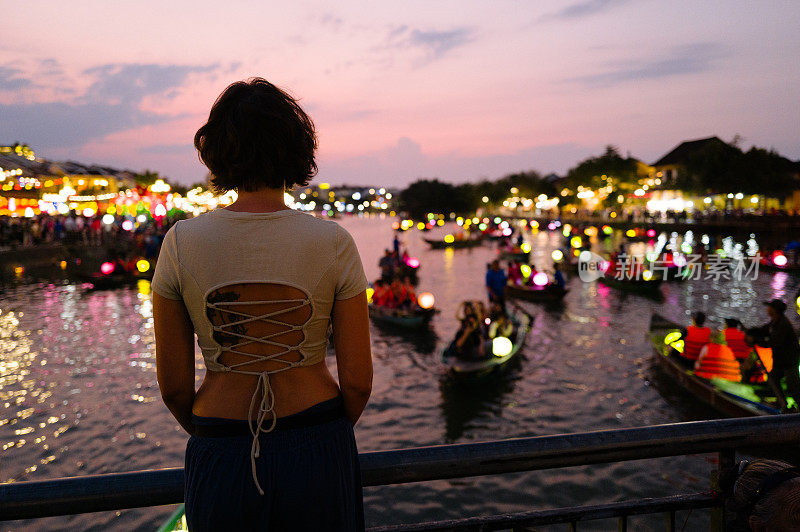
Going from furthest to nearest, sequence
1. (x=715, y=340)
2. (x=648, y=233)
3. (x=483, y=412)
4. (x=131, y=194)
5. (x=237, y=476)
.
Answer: (x=648, y=233)
(x=131, y=194)
(x=715, y=340)
(x=483, y=412)
(x=237, y=476)

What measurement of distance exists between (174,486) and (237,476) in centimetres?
39

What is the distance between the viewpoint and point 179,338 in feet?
5.29

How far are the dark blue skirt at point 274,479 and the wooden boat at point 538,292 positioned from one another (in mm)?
21828

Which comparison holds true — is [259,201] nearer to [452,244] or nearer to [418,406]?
[418,406]

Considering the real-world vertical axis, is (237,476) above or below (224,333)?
below

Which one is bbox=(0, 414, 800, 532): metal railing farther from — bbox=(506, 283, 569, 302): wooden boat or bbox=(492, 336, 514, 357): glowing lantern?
bbox=(506, 283, 569, 302): wooden boat

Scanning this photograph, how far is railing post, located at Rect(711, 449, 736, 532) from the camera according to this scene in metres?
2.17

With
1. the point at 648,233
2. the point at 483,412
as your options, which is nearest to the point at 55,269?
the point at 483,412

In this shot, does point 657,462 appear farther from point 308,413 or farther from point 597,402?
point 308,413

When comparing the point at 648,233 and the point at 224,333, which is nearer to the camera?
the point at 224,333

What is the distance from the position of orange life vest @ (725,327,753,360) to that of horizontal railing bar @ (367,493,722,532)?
434 inches

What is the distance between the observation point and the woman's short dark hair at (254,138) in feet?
5.14

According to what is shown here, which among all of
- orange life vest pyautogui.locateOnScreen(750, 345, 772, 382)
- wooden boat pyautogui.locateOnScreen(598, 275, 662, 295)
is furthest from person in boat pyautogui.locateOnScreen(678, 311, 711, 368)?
wooden boat pyautogui.locateOnScreen(598, 275, 662, 295)

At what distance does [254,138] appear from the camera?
157 cm
